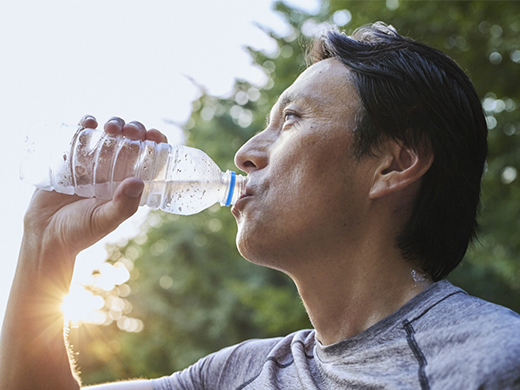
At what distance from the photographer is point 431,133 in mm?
1775

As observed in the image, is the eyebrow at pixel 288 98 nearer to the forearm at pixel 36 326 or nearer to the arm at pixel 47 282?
the arm at pixel 47 282

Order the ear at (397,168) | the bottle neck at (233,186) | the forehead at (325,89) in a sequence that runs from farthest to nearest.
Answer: the bottle neck at (233,186)
the forehead at (325,89)
the ear at (397,168)

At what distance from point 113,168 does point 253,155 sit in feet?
2.17

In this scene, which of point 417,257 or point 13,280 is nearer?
point 417,257

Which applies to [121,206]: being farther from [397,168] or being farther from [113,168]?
[397,168]

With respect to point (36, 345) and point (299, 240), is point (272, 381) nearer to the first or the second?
point (299, 240)

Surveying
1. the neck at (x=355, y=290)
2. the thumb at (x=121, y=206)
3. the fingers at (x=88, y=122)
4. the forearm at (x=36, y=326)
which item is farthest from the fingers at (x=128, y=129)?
the neck at (x=355, y=290)

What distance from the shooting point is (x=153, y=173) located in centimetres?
229

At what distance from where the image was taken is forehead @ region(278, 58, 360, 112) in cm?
A: 182

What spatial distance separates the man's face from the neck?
0.08 metres

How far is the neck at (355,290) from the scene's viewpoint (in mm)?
1612

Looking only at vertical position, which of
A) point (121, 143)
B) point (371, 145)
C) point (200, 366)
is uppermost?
point (121, 143)

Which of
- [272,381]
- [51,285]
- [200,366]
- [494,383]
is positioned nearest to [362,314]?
[272,381]

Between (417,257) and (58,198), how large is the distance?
131cm
